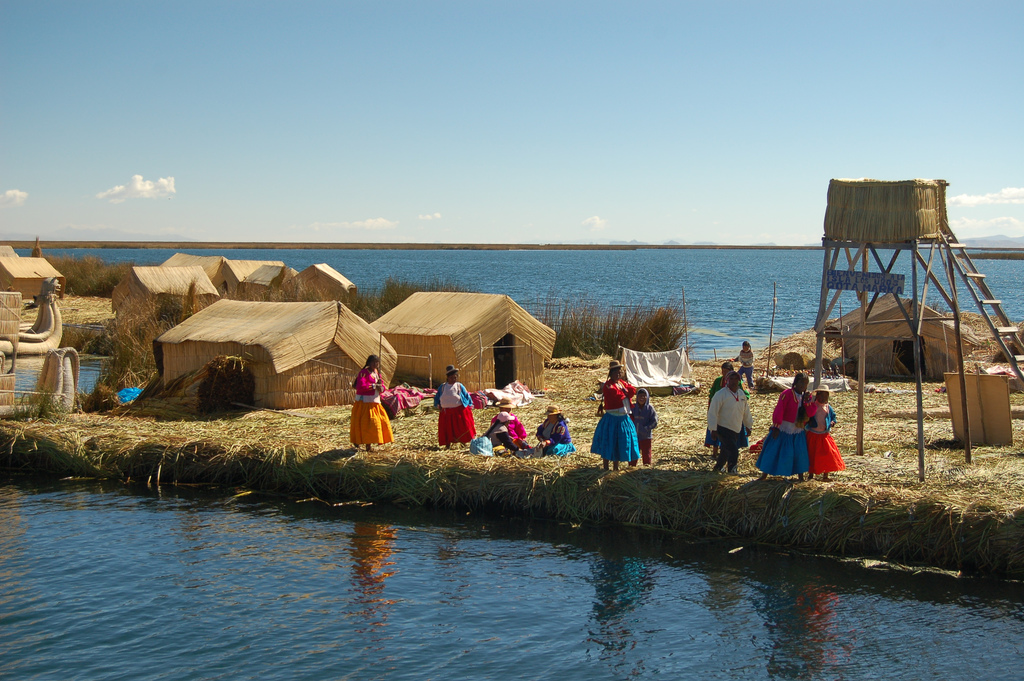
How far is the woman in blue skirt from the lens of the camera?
879 cm

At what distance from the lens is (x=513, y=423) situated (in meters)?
11.2

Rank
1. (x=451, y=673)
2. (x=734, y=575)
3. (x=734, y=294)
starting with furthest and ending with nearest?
(x=734, y=294) → (x=734, y=575) → (x=451, y=673)

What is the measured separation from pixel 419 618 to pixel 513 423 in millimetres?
3988

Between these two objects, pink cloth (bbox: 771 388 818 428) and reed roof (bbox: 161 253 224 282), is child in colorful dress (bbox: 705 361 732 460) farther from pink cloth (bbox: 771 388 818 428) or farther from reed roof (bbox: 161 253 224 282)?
reed roof (bbox: 161 253 224 282)

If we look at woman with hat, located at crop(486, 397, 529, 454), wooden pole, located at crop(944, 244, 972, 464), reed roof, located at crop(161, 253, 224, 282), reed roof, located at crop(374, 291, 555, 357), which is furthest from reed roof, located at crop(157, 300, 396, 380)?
reed roof, located at crop(161, 253, 224, 282)

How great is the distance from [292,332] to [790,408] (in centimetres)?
844

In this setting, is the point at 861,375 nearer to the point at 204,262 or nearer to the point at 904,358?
the point at 904,358

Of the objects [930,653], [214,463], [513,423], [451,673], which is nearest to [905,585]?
[930,653]

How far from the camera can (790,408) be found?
28.8 feet

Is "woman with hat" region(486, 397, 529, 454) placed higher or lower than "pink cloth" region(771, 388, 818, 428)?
lower

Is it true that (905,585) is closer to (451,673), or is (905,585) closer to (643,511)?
(643,511)

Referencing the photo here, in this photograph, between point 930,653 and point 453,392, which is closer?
point 930,653

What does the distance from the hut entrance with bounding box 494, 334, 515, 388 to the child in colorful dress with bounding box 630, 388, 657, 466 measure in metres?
6.25

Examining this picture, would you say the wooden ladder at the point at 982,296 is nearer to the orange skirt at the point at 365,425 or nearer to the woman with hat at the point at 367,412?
the woman with hat at the point at 367,412
